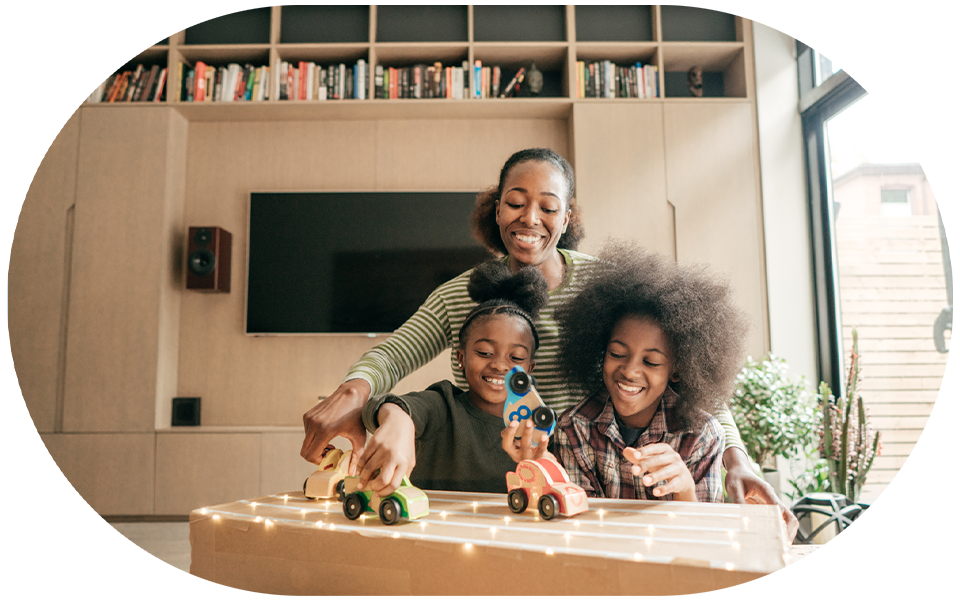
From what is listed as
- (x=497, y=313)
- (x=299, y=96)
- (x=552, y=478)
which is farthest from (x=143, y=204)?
(x=552, y=478)

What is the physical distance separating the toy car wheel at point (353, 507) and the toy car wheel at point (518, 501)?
0.17 metres

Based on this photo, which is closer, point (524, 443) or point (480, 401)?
point (524, 443)

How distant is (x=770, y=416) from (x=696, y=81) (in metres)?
1.86

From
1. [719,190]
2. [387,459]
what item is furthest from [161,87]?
[387,459]

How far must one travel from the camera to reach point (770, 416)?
A: 8.18ft

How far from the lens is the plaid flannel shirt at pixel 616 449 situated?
34.4 inches

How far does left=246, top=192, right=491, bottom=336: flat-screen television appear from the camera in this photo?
10.6ft

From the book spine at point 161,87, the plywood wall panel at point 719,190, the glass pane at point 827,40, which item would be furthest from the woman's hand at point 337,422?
the book spine at point 161,87

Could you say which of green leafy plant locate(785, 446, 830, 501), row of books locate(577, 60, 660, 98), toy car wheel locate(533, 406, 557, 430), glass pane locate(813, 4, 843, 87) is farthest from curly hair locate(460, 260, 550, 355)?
glass pane locate(813, 4, 843, 87)

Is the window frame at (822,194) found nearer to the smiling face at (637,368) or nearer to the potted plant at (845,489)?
the potted plant at (845,489)

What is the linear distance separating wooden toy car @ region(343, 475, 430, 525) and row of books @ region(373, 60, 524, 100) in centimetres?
278

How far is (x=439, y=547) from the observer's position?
60 centimetres

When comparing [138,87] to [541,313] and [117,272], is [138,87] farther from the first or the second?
[541,313]

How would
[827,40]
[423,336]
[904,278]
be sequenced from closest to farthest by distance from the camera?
1. [423,336]
2. [904,278]
3. [827,40]
